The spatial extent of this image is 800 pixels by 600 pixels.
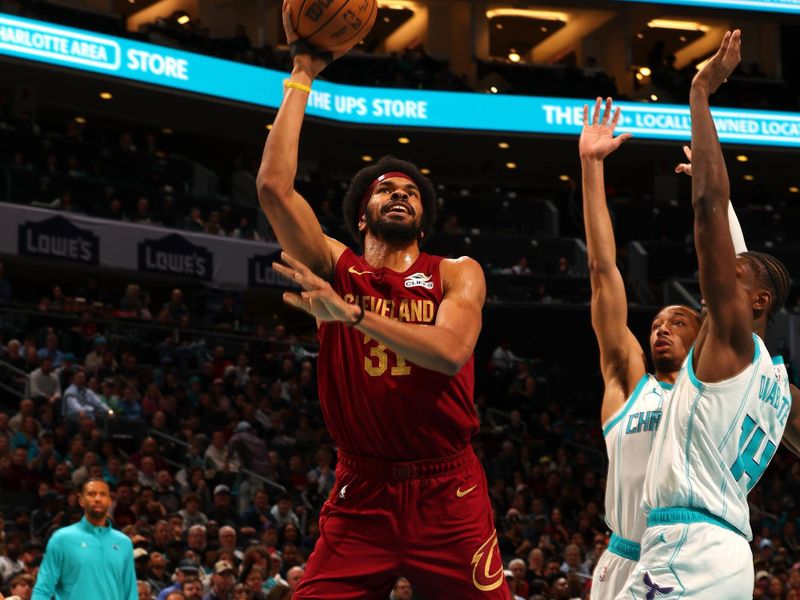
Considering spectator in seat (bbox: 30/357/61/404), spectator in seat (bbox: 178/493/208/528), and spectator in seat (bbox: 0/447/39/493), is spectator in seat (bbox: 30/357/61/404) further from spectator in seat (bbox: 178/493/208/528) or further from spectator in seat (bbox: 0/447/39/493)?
spectator in seat (bbox: 178/493/208/528)

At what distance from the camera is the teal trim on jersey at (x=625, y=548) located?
497cm

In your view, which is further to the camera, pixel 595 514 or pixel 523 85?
pixel 523 85

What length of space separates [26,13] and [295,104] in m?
20.8

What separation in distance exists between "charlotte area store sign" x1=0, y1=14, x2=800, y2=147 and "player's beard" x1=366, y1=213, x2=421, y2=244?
1985 cm

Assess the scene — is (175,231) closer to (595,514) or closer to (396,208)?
(595,514)

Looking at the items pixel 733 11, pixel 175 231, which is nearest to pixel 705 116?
pixel 175 231

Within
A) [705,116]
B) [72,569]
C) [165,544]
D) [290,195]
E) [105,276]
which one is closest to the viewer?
[705,116]

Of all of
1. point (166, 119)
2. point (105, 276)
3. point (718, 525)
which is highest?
point (166, 119)

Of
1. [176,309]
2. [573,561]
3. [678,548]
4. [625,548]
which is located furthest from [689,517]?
[176,309]

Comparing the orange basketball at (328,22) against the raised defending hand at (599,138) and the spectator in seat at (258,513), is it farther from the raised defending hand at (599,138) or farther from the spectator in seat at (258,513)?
the spectator in seat at (258,513)

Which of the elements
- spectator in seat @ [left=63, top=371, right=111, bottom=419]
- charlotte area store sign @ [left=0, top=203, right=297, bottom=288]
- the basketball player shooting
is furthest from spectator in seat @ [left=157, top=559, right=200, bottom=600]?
charlotte area store sign @ [left=0, top=203, right=297, bottom=288]

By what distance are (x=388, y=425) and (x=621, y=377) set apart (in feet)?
3.71

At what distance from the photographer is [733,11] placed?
30.8 meters

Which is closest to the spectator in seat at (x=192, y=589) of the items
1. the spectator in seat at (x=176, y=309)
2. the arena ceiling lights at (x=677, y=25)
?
the spectator in seat at (x=176, y=309)
